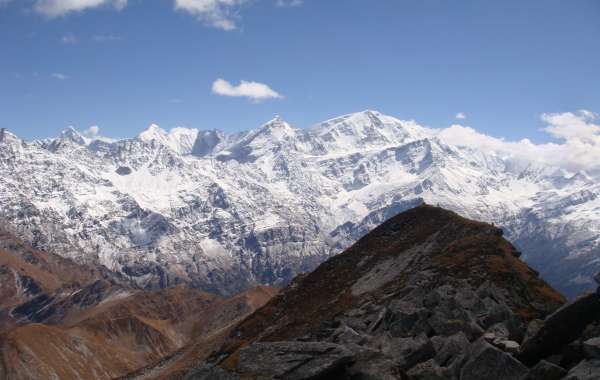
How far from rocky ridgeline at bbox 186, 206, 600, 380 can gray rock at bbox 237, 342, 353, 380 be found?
0.06m

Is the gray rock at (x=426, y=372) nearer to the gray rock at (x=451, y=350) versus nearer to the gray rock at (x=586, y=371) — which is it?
the gray rock at (x=451, y=350)

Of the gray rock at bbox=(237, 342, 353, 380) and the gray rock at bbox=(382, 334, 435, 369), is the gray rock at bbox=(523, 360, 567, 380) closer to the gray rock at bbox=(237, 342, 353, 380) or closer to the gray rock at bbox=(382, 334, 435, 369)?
the gray rock at bbox=(237, 342, 353, 380)

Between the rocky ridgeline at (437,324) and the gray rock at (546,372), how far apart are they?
2.0 inches

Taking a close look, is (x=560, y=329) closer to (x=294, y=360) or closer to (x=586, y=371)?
(x=586, y=371)

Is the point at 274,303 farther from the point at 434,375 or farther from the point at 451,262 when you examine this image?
the point at 434,375

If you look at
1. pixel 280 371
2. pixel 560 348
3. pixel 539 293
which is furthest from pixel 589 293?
pixel 539 293

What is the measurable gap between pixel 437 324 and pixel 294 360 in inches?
637

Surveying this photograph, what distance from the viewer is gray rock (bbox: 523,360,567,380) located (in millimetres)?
31656

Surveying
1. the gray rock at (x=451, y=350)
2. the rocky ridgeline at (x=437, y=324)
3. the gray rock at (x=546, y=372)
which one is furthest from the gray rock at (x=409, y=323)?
the gray rock at (x=546, y=372)

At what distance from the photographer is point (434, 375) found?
37312 millimetres

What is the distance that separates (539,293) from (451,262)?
17.0 m

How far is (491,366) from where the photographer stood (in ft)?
116

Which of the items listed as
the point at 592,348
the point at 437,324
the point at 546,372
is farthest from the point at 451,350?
the point at 592,348

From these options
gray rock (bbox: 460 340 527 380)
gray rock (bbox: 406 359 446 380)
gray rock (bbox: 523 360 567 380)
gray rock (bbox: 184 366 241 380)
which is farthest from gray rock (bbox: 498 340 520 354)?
gray rock (bbox: 184 366 241 380)
